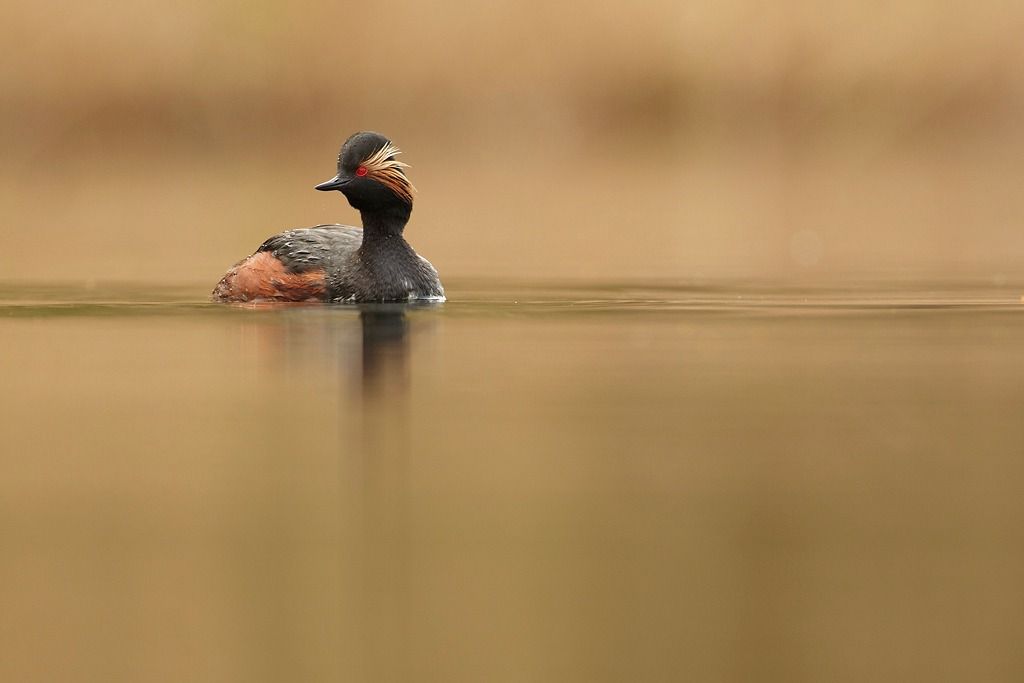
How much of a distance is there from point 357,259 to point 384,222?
0.38 metres

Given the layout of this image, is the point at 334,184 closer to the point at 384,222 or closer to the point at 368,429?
the point at 384,222

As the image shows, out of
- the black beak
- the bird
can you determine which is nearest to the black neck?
the bird

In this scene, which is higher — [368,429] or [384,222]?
[384,222]

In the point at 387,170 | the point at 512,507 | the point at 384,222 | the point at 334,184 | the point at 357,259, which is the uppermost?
the point at 387,170

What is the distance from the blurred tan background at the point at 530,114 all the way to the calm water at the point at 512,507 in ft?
32.9

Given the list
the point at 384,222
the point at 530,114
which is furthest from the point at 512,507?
the point at 530,114

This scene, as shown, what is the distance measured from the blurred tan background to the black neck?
6363mm

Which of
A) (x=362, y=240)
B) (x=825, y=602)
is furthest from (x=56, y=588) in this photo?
(x=362, y=240)

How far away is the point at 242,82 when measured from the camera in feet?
99.8

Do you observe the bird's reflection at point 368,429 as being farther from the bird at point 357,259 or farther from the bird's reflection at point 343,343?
the bird at point 357,259

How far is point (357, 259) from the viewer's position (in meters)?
13.0

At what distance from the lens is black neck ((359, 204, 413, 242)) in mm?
13109

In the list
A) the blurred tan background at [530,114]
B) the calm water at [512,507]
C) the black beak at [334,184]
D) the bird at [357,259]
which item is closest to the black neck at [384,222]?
the bird at [357,259]

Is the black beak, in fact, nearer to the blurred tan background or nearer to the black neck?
the black neck
